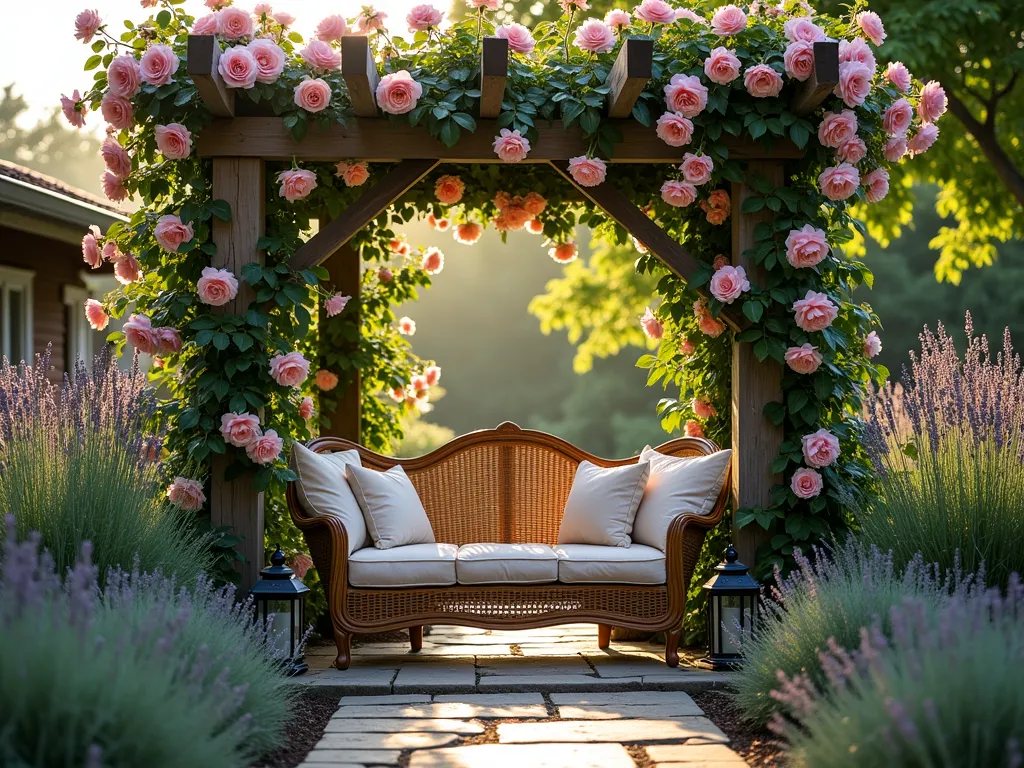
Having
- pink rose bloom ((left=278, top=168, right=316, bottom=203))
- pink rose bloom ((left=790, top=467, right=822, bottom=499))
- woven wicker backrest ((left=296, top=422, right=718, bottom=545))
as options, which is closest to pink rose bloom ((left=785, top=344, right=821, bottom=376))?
pink rose bloom ((left=790, top=467, right=822, bottom=499))

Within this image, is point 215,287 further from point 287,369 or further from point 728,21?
point 728,21

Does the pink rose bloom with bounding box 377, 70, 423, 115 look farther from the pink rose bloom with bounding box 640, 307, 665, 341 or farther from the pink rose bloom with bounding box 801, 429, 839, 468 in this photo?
the pink rose bloom with bounding box 801, 429, 839, 468

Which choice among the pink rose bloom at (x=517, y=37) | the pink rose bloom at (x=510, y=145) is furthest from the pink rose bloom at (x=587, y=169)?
the pink rose bloom at (x=517, y=37)

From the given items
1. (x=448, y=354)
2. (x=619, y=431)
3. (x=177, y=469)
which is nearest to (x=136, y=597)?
(x=177, y=469)

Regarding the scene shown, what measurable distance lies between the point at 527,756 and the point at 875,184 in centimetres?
302

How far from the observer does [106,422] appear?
4055 mm

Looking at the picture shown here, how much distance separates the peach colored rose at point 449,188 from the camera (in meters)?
5.39

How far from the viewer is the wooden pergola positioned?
4.68 meters

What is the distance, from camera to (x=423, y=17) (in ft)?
14.9

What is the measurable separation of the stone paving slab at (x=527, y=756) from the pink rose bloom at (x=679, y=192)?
239 cm

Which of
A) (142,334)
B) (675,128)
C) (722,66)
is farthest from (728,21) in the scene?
(142,334)

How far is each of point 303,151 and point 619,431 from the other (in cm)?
1858

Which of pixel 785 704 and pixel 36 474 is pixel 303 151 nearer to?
pixel 36 474

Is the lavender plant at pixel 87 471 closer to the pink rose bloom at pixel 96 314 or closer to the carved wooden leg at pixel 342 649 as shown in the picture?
the carved wooden leg at pixel 342 649
